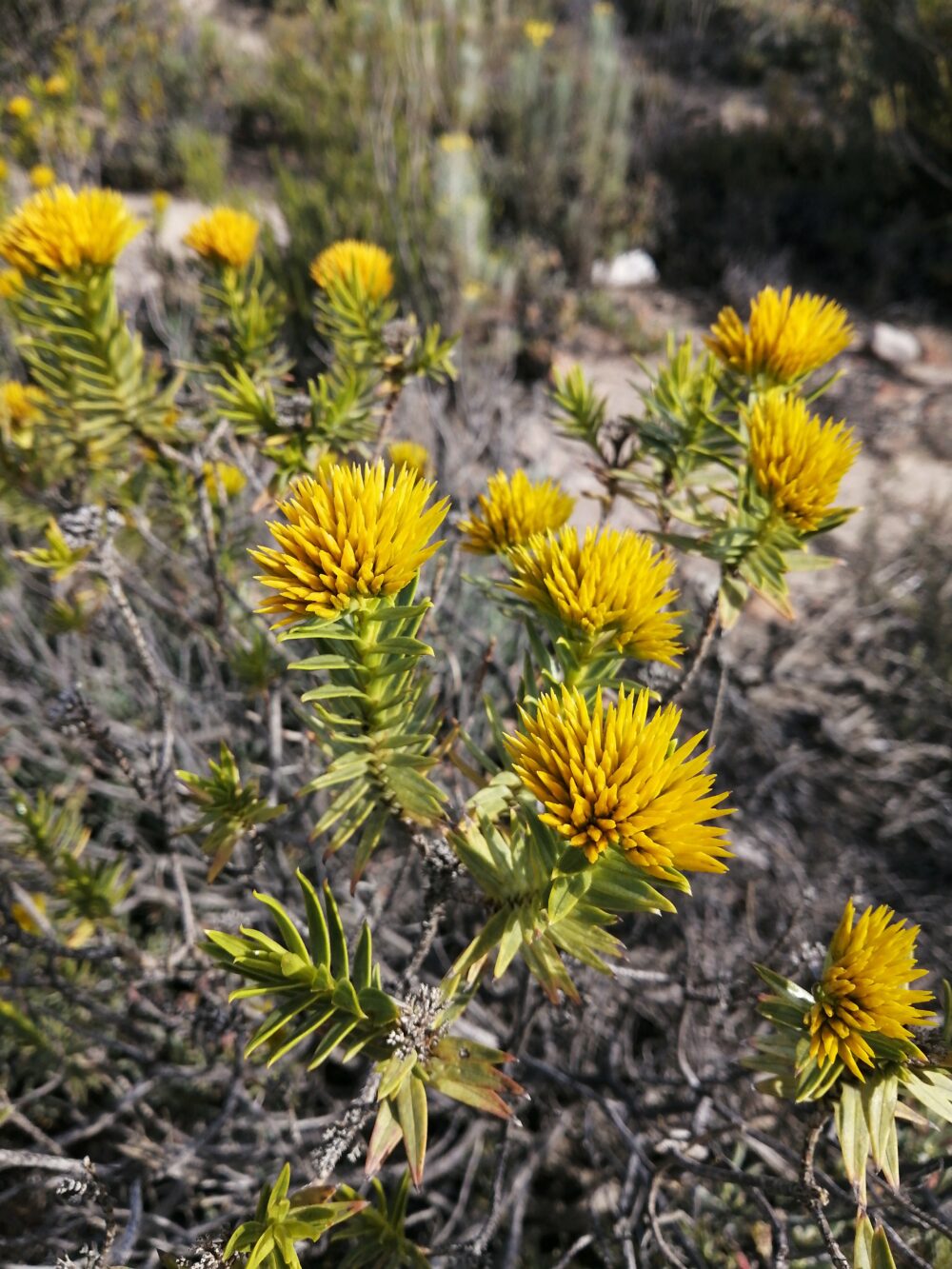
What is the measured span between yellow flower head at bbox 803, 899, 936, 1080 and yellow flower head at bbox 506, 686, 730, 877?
242mm

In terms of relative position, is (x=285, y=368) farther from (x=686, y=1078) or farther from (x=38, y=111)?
(x=38, y=111)

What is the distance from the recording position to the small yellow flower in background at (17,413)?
1.83 meters

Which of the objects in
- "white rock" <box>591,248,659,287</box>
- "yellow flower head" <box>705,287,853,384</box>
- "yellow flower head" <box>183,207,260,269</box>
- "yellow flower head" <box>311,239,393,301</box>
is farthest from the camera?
"white rock" <box>591,248,659,287</box>

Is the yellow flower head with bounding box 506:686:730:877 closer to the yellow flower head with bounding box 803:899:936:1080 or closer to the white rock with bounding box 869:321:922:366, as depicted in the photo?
the yellow flower head with bounding box 803:899:936:1080

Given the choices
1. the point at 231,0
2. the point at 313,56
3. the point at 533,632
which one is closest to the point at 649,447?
the point at 533,632

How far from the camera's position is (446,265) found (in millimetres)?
4691

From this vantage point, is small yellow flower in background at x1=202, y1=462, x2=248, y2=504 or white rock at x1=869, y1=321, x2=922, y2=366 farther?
white rock at x1=869, y1=321, x2=922, y2=366

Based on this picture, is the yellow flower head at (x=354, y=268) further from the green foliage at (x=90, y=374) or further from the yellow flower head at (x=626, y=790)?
the yellow flower head at (x=626, y=790)

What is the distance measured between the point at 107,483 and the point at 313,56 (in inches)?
323

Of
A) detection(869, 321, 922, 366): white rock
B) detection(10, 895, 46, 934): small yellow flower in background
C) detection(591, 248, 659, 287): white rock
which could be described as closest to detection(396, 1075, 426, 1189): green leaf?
detection(10, 895, 46, 934): small yellow flower in background

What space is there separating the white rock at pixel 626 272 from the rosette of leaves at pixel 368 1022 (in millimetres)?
5882

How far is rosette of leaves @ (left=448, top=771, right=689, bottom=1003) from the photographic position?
2.77ft

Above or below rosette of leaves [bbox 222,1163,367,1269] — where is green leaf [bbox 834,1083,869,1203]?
above

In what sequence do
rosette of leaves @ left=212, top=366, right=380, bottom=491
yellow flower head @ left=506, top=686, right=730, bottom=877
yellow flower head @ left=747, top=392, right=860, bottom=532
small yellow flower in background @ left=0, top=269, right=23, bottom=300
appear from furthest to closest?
small yellow flower in background @ left=0, top=269, right=23, bottom=300 < rosette of leaves @ left=212, top=366, right=380, bottom=491 < yellow flower head @ left=747, top=392, right=860, bottom=532 < yellow flower head @ left=506, top=686, right=730, bottom=877
